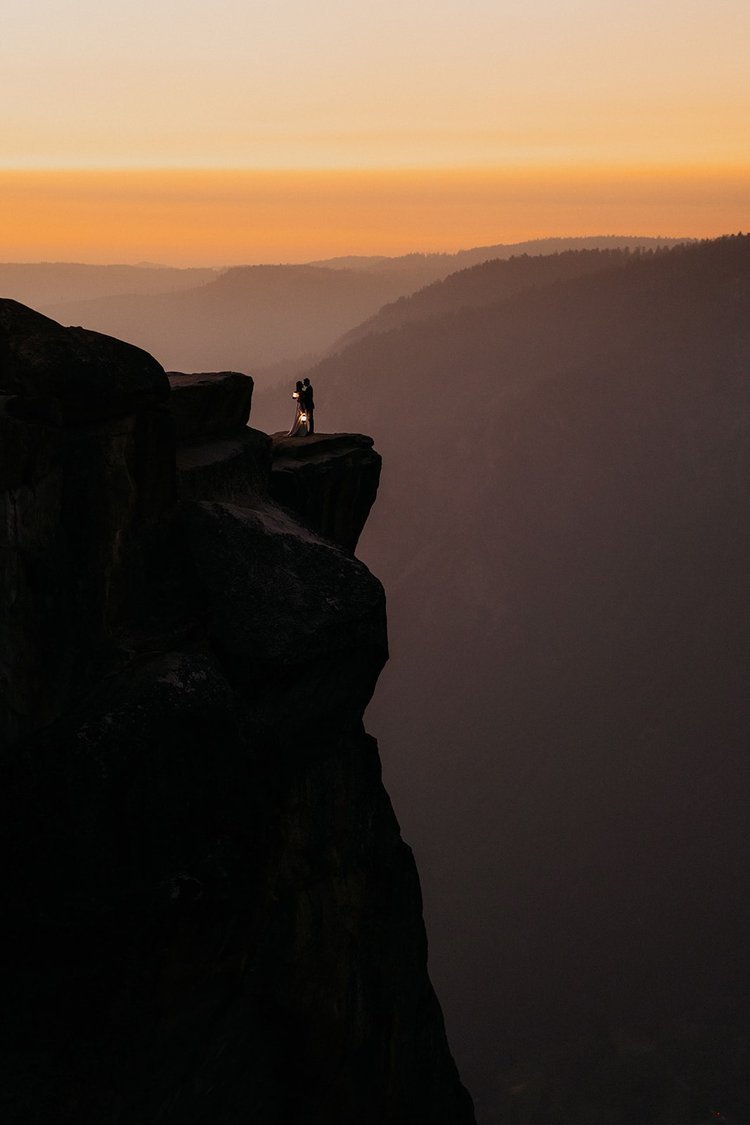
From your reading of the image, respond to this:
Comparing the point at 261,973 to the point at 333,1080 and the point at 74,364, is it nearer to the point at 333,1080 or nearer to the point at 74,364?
the point at 333,1080

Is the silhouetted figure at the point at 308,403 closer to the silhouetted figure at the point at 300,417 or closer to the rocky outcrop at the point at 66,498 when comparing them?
the silhouetted figure at the point at 300,417

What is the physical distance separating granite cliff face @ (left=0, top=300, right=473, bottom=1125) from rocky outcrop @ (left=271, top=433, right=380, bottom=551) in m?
2.42

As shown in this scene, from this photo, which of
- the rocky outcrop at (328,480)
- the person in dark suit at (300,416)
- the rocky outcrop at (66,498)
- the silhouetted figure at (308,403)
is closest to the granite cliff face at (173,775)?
the rocky outcrop at (66,498)

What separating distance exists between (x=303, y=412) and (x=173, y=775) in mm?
14003

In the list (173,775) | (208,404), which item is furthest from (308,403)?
(173,775)

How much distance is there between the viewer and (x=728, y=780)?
644ft

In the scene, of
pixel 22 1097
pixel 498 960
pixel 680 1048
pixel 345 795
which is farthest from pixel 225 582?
pixel 498 960

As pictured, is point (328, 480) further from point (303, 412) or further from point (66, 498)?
point (66, 498)

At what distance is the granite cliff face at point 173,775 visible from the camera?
52.9 feet

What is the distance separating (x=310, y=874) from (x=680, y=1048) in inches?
5648

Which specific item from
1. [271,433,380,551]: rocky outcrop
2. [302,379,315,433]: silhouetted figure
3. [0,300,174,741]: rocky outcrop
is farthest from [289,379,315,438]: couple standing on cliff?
[0,300,174,741]: rocky outcrop

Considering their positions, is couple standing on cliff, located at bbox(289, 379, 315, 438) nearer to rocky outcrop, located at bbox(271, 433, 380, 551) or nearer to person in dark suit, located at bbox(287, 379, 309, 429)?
person in dark suit, located at bbox(287, 379, 309, 429)

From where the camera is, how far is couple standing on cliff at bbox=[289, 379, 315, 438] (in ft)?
93.0

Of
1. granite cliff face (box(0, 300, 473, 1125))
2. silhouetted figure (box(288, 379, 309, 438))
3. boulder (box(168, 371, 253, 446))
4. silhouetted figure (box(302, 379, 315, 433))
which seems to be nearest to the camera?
granite cliff face (box(0, 300, 473, 1125))
